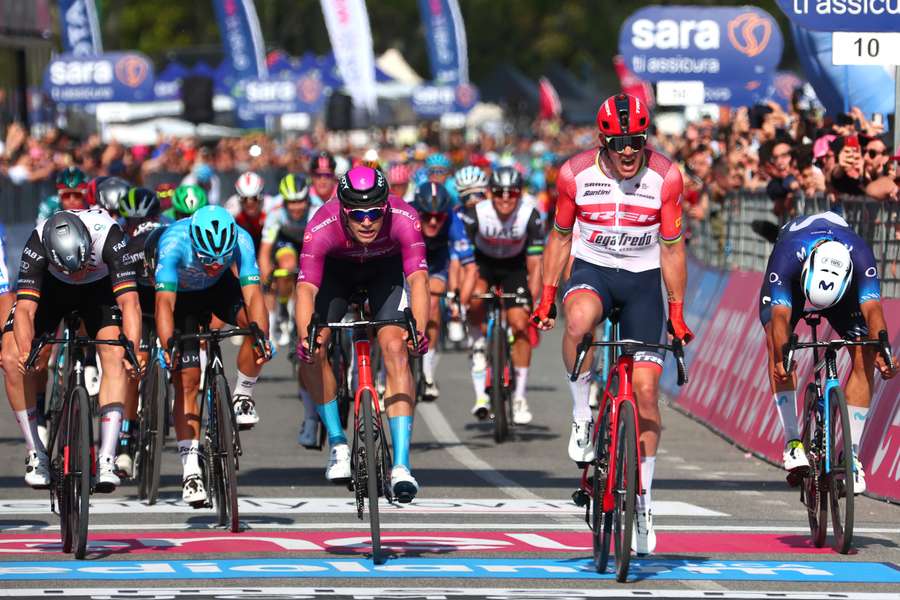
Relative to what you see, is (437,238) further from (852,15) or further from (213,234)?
(213,234)

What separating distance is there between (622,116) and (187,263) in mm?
2953

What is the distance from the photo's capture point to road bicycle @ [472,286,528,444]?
16.5 metres

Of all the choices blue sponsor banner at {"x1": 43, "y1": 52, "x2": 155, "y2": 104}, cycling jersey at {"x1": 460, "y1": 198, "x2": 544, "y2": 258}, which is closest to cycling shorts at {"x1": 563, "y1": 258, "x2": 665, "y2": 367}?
cycling jersey at {"x1": 460, "y1": 198, "x2": 544, "y2": 258}

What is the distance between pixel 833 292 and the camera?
10688mm

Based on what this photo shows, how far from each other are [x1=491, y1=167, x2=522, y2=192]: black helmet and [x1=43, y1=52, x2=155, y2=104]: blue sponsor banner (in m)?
22.4

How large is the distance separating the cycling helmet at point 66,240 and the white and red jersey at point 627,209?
2.52m

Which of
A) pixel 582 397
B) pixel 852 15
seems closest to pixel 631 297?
pixel 582 397

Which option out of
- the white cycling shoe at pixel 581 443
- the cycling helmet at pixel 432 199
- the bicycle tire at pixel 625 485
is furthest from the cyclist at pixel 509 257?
the bicycle tire at pixel 625 485

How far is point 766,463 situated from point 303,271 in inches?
212

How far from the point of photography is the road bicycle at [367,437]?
1033cm

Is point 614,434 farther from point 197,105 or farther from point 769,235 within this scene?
point 197,105

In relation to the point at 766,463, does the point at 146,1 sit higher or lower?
higher

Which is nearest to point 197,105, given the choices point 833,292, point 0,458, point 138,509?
point 0,458

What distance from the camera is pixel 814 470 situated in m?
10.9
